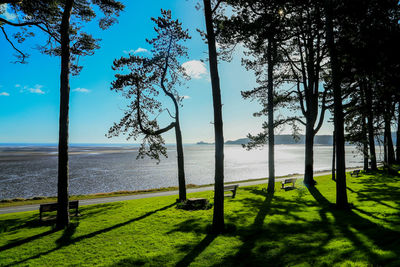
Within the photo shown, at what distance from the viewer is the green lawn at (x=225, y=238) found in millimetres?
5141

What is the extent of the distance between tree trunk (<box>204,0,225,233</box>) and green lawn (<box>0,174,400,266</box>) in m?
0.62

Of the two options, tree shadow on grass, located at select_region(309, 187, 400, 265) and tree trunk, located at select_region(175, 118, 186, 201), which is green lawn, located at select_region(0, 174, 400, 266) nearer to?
tree shadow on grass, located at select_region(309, 187, 400, 265)

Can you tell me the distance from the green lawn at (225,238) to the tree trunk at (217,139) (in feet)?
2.04

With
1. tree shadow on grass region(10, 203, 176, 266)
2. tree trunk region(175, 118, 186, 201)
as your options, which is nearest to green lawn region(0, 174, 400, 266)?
tree shadow on grass region(10, 203, 176, 266)

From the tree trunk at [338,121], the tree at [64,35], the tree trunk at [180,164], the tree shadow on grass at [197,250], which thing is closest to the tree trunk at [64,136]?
the tree at [64,35]

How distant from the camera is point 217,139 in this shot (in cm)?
756

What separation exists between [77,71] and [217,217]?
10.1 metres

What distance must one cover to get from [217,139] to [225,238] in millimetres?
3191

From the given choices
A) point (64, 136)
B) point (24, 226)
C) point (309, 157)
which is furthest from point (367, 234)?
point (24, 226)

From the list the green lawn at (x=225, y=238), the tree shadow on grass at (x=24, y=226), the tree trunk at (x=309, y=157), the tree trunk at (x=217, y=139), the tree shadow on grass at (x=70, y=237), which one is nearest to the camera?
the green lawn at (x=225, y=238)

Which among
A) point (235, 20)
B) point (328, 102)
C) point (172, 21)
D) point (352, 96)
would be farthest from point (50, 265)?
point (352, 96)

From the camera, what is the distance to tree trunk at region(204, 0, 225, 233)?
24.2 feet

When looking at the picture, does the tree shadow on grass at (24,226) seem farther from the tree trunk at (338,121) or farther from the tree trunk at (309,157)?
the tree trunk at (309,157)

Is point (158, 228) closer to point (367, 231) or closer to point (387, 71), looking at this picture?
point (367, 231)
